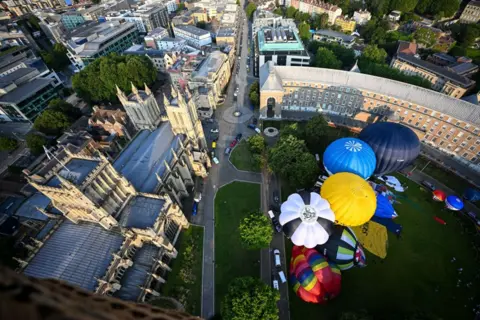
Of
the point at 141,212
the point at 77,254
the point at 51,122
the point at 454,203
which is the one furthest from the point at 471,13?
the point at 51,122

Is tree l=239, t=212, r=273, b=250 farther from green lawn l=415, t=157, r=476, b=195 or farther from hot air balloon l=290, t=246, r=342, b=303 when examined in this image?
green lawn l=415, t=157, r=476, b=195

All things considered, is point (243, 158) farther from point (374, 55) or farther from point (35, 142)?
point (374, 55)

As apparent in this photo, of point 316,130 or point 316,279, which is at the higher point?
point 316,130

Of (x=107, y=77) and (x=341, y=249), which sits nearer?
(x=341, y=249)

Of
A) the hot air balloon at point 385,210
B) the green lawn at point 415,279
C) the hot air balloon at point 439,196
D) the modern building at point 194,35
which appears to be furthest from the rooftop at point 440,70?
the modern building at point 194,35

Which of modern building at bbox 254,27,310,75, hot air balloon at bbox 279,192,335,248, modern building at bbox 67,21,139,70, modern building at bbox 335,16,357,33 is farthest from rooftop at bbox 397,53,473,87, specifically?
modern building at bbox 67,21,139,70

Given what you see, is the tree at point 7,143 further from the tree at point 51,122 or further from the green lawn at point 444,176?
the green lawn at point 444,176
